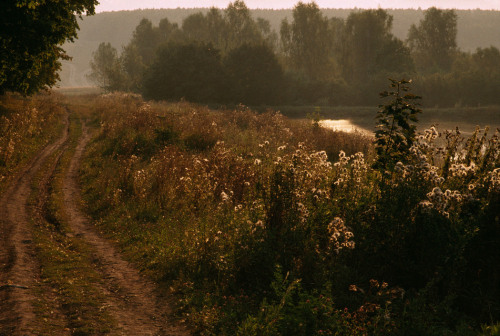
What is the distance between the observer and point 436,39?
7781 cm

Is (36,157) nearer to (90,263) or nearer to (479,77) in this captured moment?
(90,263)

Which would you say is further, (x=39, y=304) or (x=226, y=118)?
(x=226, y=118)

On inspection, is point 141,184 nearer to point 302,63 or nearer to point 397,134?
point 397,134

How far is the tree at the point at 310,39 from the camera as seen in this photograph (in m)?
72.8

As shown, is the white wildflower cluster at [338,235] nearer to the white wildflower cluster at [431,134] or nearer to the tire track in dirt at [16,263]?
the white wildflower cluster at [431,134]

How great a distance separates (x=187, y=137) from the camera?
1988cm

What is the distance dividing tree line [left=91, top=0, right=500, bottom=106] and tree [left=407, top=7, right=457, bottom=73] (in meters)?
0.19

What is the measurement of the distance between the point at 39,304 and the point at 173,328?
215 cm

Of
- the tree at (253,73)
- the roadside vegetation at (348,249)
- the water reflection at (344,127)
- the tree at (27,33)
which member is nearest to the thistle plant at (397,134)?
the roadside vegetation at (348,249)

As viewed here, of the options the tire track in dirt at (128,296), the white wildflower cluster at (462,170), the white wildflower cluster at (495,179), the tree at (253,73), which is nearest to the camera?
the tire track in dirt at (128,296)

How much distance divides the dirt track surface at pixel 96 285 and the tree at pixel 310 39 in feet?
219

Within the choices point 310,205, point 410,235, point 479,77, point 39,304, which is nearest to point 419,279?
point 410,235

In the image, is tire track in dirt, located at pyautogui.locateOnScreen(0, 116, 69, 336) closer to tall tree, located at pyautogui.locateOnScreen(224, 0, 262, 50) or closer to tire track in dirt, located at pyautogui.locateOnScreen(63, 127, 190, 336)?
tire track in dirt, located at pyautogui.locateOnScreen(63, 127, 190, 336)

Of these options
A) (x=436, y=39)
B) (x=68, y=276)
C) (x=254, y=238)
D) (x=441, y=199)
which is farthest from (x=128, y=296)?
(x=436, y=39)
